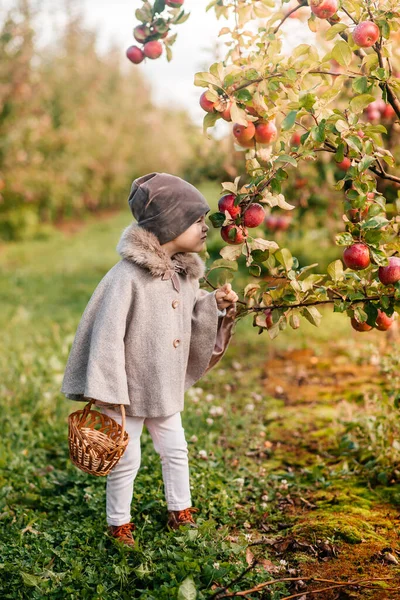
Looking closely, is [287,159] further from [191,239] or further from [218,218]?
[191,239]

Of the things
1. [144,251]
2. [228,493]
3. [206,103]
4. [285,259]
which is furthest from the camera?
[228,493]

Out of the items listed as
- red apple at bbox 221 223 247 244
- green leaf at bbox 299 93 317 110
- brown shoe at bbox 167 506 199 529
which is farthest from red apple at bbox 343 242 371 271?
brown shoe at bbox 167 506 199 529

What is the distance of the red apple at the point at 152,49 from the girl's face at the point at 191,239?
66 cm

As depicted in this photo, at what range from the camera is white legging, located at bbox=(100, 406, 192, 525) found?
253 cm

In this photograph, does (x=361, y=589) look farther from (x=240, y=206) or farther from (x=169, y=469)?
(x=240, y=206)

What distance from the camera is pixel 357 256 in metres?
2.13

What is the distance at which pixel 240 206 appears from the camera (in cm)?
231

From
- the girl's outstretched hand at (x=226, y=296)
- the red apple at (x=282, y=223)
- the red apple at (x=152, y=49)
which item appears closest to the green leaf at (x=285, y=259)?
the girl's outstretched hand at (x=226, y=296)

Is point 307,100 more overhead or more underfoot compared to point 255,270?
more overhead

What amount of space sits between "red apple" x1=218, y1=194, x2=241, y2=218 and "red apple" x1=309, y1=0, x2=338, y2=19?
673 mm

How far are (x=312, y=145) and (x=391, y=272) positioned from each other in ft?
1.64

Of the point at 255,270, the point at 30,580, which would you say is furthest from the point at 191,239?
the point at 30,580

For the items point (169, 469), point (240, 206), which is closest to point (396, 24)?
point (240, 206)

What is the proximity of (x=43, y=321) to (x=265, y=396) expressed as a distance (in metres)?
2.77
